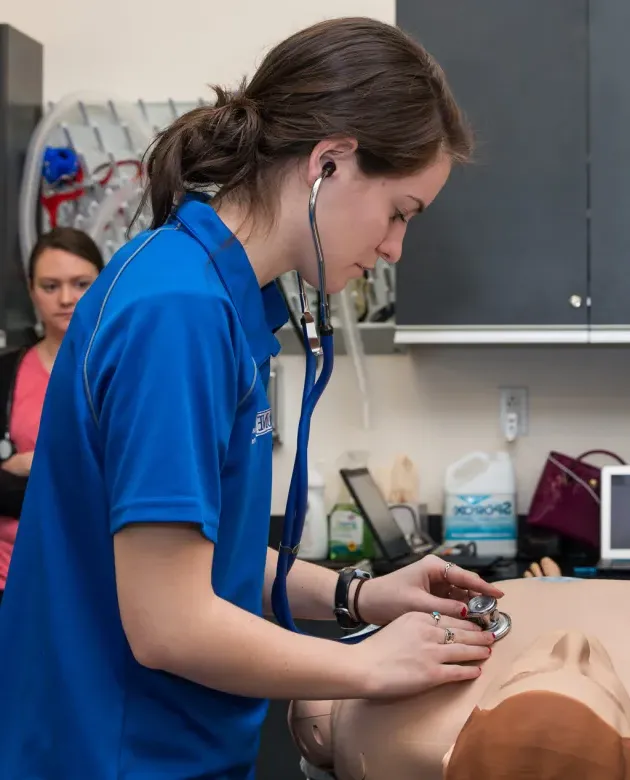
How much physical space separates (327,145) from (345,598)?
500mm

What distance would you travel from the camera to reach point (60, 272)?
2385 mm

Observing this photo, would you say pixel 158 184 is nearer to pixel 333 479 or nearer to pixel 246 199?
pixel 246 199

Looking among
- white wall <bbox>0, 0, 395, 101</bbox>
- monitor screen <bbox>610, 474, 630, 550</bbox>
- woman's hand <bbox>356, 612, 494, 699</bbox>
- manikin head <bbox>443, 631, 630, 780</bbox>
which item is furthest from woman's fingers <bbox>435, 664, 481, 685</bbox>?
white wall <bbox>0, 0, 395, 101</bbox>

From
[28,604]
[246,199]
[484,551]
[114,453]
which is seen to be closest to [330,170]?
[246,199]

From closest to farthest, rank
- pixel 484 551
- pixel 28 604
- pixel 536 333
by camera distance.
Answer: pixel 28 604
pixel 536 333
pixel 484 551

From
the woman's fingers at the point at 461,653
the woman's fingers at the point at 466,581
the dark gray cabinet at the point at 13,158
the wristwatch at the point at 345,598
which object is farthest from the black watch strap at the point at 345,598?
the dark gray cabinet at the point at 13,158

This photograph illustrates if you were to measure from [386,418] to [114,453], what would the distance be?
6.19 feet

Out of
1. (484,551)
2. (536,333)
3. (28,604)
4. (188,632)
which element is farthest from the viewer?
(484,551)

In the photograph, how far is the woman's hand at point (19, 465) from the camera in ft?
7.04

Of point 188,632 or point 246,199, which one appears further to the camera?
point 246,199

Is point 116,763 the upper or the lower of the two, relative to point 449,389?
lower

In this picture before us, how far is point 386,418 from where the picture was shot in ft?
8.95

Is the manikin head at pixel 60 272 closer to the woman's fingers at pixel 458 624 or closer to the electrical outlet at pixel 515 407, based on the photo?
the electrical outlet at pixel 515 407

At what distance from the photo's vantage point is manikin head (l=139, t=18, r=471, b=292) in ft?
3.22
